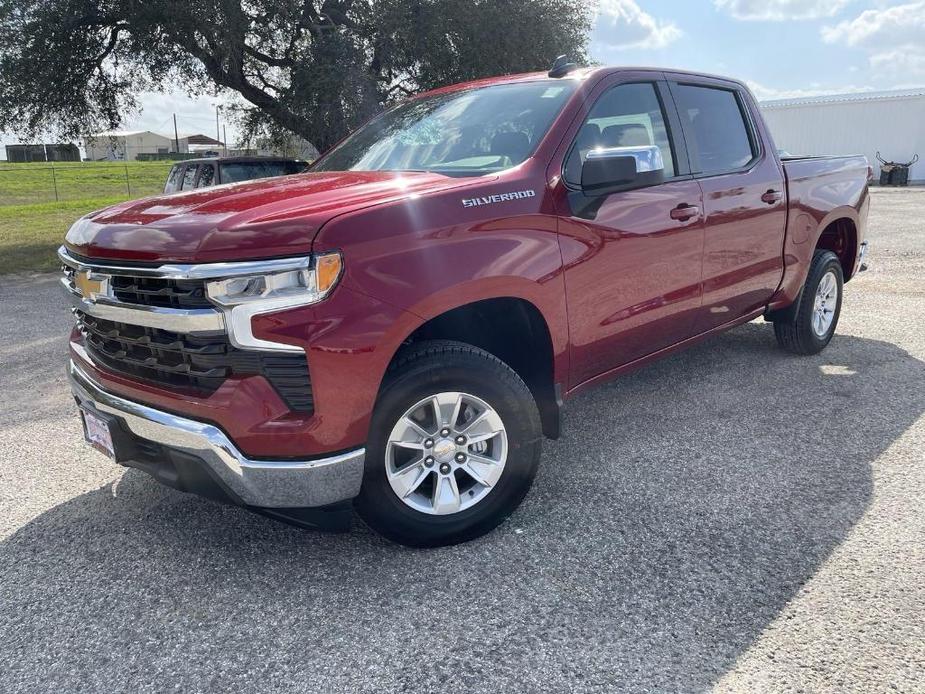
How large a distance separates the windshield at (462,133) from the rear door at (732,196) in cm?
99

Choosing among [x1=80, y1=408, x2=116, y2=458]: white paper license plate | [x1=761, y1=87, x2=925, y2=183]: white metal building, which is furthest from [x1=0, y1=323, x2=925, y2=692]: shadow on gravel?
[x1=761, y1=87, x2=925, y2=183]: white metal building

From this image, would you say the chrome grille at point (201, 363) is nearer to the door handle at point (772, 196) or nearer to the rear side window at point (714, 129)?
the rear side window at point (714, 129)

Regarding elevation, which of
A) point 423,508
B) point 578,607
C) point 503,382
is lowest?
point 578,607

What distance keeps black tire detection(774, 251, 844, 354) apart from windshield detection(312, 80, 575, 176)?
8.76ft

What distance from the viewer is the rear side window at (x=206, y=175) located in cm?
1088

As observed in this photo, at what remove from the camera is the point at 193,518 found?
3.32 metres

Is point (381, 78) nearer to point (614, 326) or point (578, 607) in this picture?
point (614, 326)

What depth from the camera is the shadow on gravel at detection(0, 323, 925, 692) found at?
2.35m

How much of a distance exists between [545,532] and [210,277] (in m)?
1.66

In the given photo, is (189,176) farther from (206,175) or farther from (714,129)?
(714,129)

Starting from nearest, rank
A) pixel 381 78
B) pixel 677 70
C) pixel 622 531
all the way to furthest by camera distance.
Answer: pixel 622 531
pixel 677 70
pixel 381 78

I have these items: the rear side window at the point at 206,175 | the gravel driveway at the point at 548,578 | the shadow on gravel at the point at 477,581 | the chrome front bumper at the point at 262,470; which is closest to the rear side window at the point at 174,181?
the rear side window at the point at 206,175

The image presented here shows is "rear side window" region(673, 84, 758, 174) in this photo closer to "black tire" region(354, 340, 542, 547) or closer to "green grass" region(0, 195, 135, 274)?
"black tire" region(354, 340, 542, 547)

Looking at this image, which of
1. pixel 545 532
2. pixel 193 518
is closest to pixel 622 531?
pixel 545 532
